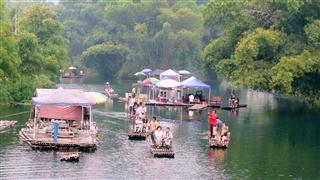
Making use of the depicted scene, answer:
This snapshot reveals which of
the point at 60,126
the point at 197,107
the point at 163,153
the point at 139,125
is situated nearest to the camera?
the point at 163,153

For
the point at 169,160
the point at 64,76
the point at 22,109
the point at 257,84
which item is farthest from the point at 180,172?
the point at 64,76

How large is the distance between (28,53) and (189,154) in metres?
37.3

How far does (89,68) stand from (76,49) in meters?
9.26

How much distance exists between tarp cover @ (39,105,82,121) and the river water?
224cm

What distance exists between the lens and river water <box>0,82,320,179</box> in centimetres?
3384

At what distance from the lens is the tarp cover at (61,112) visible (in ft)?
137

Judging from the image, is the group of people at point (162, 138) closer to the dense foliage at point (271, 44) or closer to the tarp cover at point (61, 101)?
the tarp cover at point (61, 101)

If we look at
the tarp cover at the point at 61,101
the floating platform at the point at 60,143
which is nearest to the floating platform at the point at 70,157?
the floating platform at the point at 60,143

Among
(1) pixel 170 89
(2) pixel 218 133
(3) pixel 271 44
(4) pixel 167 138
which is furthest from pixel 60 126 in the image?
(1) pixel 170 89

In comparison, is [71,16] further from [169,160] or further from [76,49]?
[169,160]

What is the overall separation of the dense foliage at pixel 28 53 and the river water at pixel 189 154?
4.05 meters

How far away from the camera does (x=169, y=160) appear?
37.2 m

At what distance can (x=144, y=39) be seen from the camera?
121375 mm

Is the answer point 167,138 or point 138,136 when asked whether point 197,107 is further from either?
point 167,138
